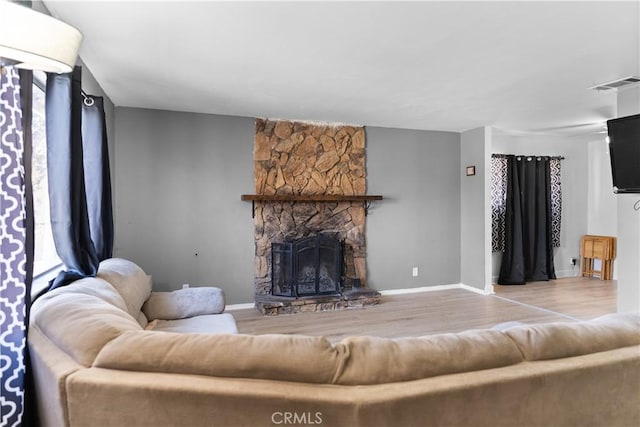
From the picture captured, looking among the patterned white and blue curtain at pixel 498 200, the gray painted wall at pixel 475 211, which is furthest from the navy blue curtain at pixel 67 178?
the patterned white and blue curtain at pixel 498 200

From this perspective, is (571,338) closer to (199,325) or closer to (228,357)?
(228,357)

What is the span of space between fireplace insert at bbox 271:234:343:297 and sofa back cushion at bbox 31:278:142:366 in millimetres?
2805

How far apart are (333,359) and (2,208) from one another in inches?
52.3

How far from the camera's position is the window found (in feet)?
7.19

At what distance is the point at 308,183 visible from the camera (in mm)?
4688

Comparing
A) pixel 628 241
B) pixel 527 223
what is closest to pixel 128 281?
pixel 628 241

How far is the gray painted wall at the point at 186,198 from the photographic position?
405 cm

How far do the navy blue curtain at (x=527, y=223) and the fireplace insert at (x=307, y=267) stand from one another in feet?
9.75

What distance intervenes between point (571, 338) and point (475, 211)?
4.32 m

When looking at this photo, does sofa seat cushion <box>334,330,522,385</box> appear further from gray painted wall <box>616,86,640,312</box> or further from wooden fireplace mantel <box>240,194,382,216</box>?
wooden fireplace mantel <box>240,194,382,216</box>

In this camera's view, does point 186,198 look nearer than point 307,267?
Yes

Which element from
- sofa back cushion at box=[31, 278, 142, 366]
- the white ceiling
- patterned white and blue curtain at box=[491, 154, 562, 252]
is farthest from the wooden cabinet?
sofa back cushion at box=[31, 278, 142, 366]

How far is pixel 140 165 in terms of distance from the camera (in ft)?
13.4

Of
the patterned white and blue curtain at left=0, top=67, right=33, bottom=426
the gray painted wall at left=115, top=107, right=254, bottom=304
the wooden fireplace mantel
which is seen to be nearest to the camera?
the patterned white and blue curtain at left=0, top=67, right=33, bottom=426
